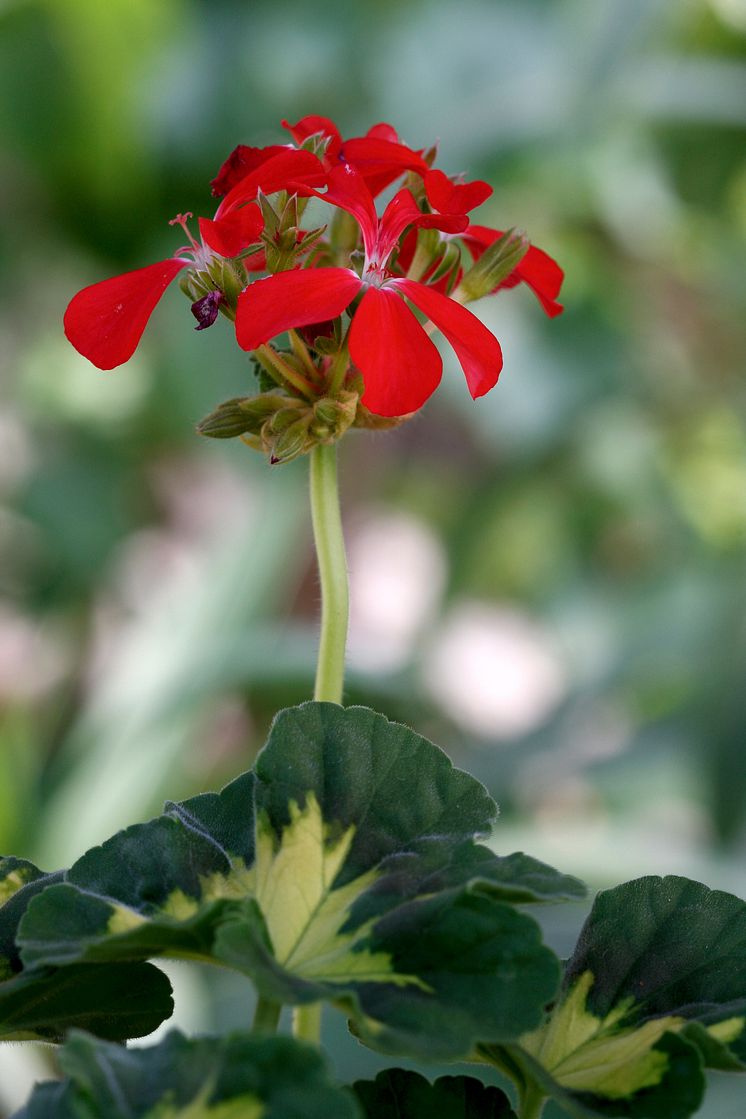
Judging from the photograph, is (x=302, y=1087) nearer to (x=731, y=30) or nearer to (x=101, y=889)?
(x=101, y=889)

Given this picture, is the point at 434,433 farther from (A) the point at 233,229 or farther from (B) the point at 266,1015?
(B) the point at 266,1015

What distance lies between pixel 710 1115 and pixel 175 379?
4.09ft

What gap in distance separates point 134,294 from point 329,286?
0.25 feet

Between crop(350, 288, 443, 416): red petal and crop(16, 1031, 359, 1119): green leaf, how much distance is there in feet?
0.53

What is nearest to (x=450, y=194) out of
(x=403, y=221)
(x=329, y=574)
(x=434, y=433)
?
(x=403, y=221)

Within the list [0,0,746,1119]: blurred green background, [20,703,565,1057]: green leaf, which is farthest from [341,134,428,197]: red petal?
[0,0,746,1119]: blurred green background

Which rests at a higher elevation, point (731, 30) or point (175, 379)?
point (731, 30)

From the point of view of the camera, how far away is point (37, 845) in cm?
141

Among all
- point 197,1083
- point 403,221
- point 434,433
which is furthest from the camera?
point 434,433

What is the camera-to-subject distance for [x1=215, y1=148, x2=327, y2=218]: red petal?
37 centimetres

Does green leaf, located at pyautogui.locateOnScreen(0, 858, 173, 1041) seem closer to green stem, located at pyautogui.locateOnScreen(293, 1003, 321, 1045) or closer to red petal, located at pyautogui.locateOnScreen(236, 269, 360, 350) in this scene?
green stem, located at pyautogui.locateOnScreen(293, 1003, 321, 1045)

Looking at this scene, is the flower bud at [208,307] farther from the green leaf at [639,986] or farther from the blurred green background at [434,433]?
the blurred green background at [434,433]

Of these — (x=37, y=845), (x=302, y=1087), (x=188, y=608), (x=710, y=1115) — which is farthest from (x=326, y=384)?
(x=188, y=608)

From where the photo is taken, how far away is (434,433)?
2.22 metres
